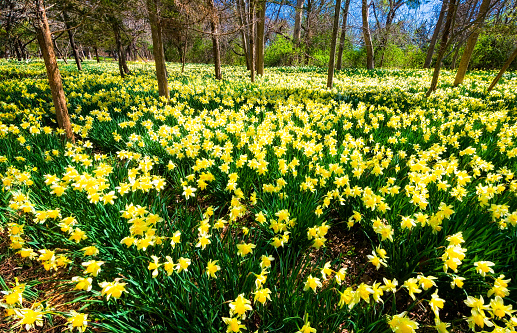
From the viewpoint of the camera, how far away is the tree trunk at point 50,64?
296 cm

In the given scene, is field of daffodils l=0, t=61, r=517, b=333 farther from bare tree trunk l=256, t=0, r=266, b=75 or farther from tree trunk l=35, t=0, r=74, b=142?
bare tree trunk l=256, t=0, r=266, b=75

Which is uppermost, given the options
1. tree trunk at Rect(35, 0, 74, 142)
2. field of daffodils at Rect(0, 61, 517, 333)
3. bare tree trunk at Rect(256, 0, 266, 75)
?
bare tree trunk at Rect(256, 0, 266, 75)

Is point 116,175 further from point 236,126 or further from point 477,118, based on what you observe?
point 477,118

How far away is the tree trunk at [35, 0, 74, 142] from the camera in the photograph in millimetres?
2963

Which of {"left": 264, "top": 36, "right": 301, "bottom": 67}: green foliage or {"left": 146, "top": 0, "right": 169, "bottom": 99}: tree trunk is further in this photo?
{"left": 264, "top": 36, "right": 301, "bottom": 67}: green foliage

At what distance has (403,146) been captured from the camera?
3.44 metres

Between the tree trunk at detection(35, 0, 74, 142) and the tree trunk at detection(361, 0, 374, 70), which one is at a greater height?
the tree trunk at detection(361, 0, 374, 70)

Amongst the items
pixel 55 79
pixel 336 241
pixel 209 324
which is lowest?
pixel 336 241

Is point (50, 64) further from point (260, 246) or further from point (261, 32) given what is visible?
point (261, 32)

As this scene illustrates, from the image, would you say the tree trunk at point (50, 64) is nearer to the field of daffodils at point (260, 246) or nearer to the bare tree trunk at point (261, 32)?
the field of daffodils at point (260, 246)

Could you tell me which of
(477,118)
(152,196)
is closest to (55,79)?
(152,196)

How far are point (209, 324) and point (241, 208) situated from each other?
73cm

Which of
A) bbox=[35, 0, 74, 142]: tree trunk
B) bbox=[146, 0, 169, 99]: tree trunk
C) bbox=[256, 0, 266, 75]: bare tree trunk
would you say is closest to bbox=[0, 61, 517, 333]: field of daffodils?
bbox=[35, 0, 74, 142]: tree trunk

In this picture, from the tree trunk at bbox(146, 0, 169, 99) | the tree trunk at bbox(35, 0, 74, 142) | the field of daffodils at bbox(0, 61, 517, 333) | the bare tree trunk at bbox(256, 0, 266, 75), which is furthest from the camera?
the bare tree trunk at bbox(256, 0, 266, 75)
